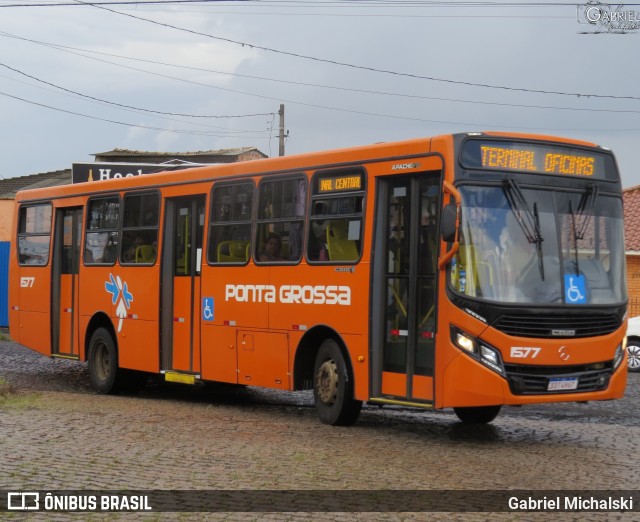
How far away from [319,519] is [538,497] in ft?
6.39

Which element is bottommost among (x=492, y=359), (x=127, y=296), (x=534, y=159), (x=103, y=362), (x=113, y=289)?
(x=103, y=362)

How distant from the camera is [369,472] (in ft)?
33.1

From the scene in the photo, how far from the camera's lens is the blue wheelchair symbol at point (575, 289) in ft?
39.7

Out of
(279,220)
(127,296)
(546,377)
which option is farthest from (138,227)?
(546,377)

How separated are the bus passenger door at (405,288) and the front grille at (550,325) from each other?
88 cm

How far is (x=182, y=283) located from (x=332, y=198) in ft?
13.1

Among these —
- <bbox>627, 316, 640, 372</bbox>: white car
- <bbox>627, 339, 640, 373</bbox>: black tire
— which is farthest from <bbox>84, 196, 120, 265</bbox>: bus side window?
<bbox>627, 339, 640, 373</bbox>: black tire

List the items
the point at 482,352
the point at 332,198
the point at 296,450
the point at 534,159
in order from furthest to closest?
the point at 332,198 < the point at 534,159 < the point at 482,352 < the point at 296,450

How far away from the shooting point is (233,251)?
52.2ft

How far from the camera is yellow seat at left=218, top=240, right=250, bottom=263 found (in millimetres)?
15648

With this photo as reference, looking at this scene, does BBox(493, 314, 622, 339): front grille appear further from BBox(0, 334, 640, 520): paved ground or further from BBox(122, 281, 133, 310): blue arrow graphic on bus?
BBox(122, 281, 133, 310): blue arrow graphic on bus

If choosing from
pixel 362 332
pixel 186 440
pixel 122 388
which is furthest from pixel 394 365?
pixel 122 388

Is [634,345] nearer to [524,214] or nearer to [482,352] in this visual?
[524,214]


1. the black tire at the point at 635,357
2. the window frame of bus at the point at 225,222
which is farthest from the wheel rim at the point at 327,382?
A: the black tire at the point at 635,357
